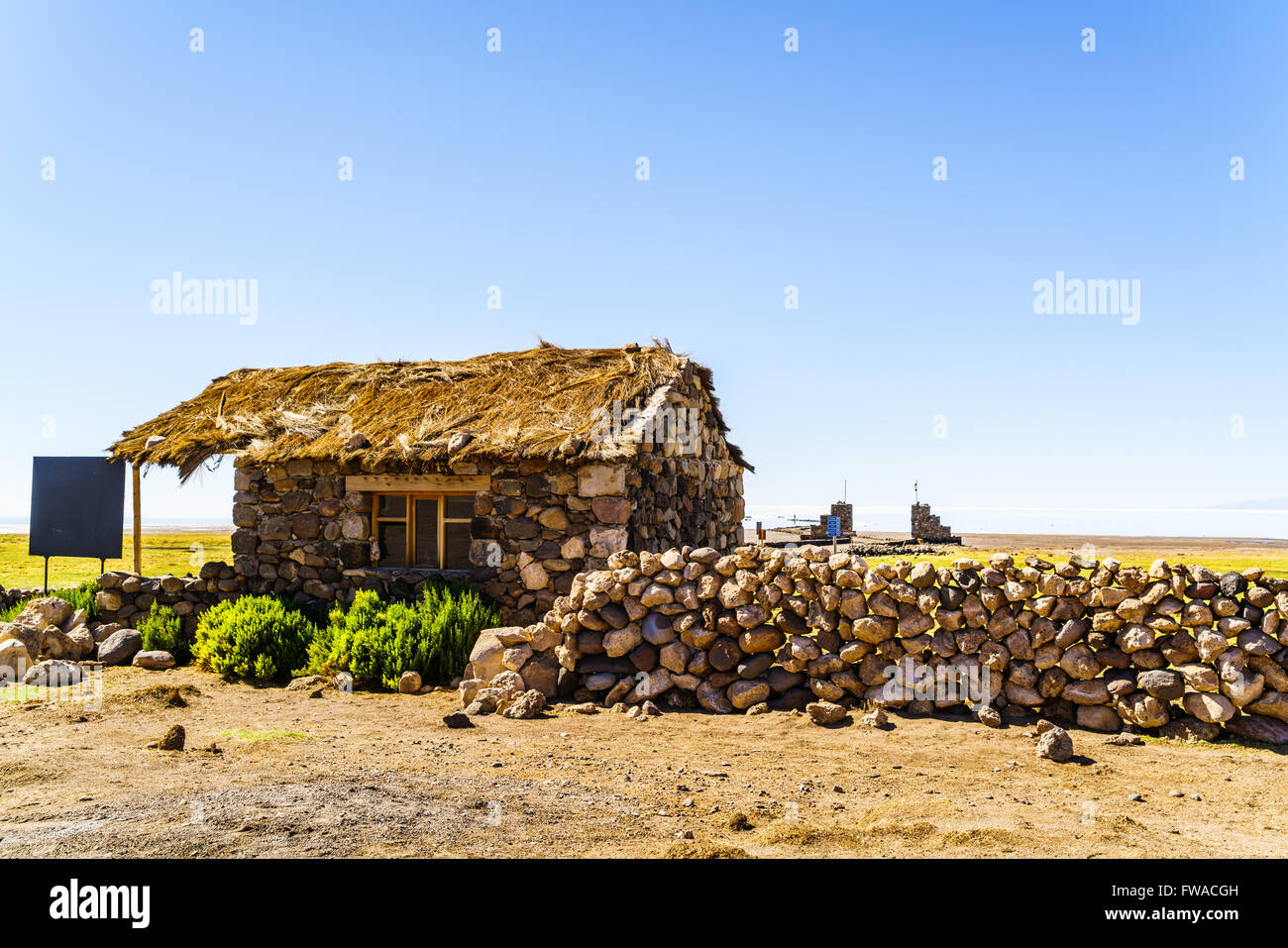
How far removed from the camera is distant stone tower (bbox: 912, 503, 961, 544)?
4784 centimetres

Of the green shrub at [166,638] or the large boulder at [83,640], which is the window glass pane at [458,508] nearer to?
the green shrub at [166,638]

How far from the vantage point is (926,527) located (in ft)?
157

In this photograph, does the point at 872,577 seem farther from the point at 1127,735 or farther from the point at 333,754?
the point at 333,754

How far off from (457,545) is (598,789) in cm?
674

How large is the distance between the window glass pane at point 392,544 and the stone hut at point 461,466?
17 mm

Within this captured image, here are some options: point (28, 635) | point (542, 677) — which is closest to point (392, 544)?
point (28, 635)

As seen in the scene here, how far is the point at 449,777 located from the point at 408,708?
2.87m

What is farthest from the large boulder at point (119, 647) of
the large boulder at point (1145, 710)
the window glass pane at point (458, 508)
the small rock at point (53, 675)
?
the large boulder at point (1145, 710)

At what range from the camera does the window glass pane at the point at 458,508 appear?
11884 mm

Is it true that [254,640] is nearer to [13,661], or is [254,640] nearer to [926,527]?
[13,661]

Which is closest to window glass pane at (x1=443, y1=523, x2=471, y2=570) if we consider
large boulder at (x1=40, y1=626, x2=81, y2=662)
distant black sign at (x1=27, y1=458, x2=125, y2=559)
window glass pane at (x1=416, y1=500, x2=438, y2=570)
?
window glass pane at (x1=416, y1=500, x2=438, y2=570)

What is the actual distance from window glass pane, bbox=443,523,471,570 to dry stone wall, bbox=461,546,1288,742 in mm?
2957
